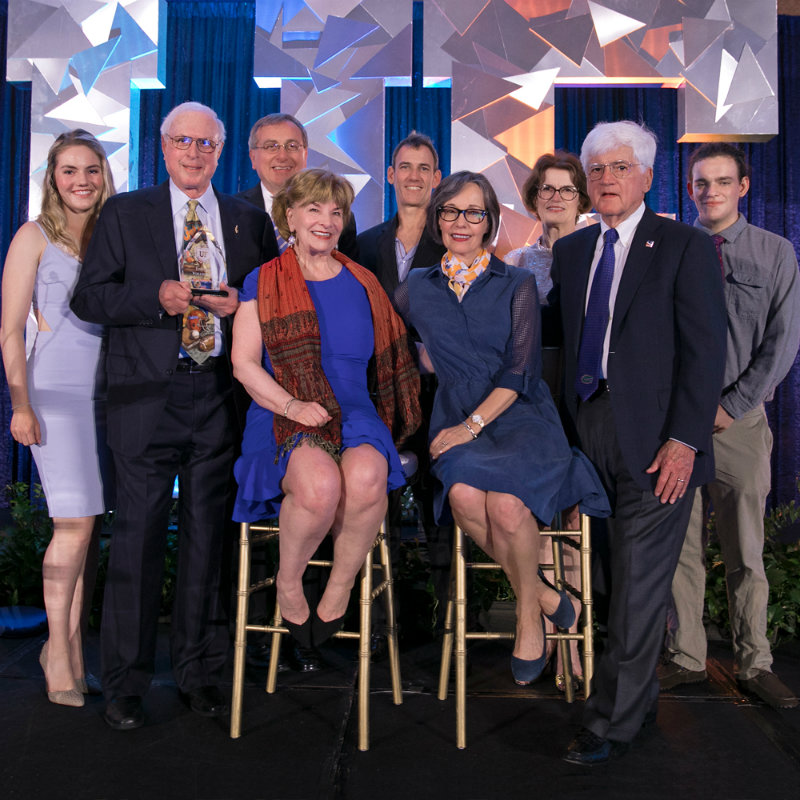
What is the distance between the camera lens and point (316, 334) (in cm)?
261

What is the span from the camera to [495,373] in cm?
274

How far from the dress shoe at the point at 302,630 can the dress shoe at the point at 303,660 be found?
2.27 feet

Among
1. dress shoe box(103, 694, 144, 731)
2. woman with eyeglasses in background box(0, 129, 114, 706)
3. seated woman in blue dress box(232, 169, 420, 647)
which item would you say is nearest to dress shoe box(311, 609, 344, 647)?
seated woman in blue dress box(232, 169, 420, 647)

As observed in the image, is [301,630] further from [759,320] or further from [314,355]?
[759,320]

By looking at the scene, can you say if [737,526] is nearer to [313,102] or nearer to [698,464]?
[698,464]

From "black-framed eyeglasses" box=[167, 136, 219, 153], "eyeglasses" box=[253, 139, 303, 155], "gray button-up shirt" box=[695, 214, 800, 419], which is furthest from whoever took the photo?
"eyeglasses" box=[253, 139, 303, 155]

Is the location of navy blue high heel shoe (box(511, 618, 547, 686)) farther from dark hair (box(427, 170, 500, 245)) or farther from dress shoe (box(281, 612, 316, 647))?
dark hair (box(427, 170, 500, 245))

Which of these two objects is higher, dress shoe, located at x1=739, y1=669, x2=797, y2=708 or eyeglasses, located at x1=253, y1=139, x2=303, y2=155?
eyeglasses, located at x1=253, y1=139, x2=303, y2=155

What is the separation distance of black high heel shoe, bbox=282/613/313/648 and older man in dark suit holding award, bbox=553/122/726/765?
85 cm

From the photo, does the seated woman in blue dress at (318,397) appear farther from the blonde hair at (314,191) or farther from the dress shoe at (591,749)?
the dress shoe at (591,749)

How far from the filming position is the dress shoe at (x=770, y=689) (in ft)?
9.29

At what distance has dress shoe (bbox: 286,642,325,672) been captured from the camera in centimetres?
322

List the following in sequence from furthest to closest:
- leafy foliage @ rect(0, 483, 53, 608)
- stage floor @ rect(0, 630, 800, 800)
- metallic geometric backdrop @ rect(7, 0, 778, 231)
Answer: metallic geometric backdrop @ rect(7, 0, 778, 231) < leafy foliage @ rect(0, 483, 53, 608) < stage floor @ rect(0, 630, 800, 800)

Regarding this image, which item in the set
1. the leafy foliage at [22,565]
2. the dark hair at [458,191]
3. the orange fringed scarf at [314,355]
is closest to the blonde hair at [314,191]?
the orange fringed scarf at [314,355]
